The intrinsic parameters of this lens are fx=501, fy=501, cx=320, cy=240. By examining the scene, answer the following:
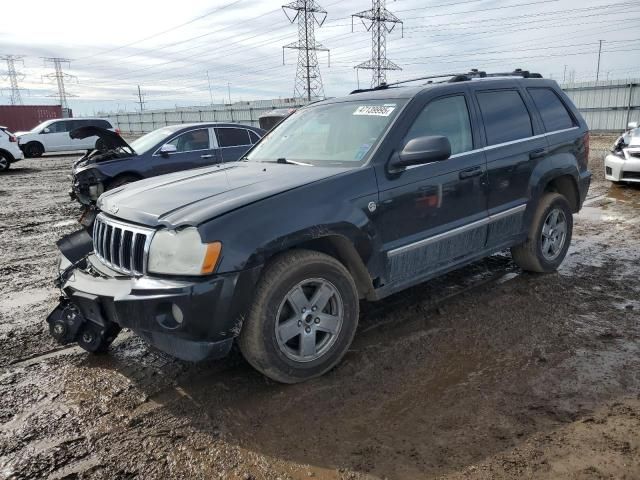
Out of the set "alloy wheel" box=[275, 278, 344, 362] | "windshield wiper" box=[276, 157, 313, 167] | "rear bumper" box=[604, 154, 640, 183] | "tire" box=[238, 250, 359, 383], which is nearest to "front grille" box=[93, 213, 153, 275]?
"tire" box=[238, 250, 359, 383]

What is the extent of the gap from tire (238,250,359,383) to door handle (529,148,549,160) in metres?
2.42

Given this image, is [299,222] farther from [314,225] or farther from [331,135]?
[331,135]

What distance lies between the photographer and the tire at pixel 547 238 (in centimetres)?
488

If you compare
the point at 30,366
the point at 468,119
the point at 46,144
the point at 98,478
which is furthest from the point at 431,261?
the point at 46,144

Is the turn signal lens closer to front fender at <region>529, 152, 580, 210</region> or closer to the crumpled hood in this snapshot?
the crumpled hood

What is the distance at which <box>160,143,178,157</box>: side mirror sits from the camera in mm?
9219

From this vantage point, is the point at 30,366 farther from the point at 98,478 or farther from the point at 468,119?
the point at 468,119

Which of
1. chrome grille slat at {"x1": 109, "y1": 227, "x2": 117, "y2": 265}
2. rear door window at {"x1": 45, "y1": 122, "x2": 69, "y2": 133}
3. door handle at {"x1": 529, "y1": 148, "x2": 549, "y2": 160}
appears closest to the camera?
chrome grille slat at {"x1": 109, "y1": 227, "x2": 117, "y2": 265}

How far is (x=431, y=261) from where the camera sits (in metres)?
3.87

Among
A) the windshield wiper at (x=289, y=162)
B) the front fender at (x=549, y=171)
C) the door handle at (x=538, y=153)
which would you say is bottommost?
the front fender at (x=549, y=171)

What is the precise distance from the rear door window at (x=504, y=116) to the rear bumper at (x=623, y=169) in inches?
250

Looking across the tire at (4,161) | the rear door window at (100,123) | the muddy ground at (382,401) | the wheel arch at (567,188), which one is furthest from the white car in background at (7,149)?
the wheel arch at (567,188)

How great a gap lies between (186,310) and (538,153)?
3.63m

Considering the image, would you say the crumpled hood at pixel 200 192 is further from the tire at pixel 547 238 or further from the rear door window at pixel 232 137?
the rear door window at pixel 232 137
